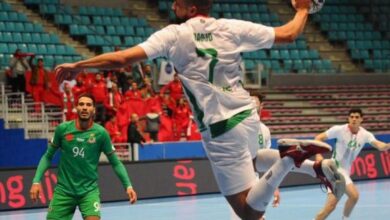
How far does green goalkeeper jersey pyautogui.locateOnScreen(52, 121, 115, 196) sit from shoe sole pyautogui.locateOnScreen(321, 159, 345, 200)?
3037 millimetres

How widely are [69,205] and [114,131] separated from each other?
12337 millimetres

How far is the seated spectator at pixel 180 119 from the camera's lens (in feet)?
78.3

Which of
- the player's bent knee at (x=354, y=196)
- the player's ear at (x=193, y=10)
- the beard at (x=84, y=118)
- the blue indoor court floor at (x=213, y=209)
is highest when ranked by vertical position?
the player's ear at (x=193, y=10)

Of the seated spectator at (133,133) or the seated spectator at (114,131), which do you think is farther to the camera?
the seated spectator at (114,131)

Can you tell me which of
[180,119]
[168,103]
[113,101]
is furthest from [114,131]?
[168,103]

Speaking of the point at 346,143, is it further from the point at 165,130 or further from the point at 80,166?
the point at 165,130

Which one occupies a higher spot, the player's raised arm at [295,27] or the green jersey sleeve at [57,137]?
the player's raised arm at [295,27]

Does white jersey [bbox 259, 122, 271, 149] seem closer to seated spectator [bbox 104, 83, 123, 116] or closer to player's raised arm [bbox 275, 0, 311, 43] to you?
player's raised arm [bbox 275, 0, 311, 43]

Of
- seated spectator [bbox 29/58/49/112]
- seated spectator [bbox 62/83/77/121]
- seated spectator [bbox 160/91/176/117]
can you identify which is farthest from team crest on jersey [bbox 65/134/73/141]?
seated spectator [bbox 160/91/176/117]

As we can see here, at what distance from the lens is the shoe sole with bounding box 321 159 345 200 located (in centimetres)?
760

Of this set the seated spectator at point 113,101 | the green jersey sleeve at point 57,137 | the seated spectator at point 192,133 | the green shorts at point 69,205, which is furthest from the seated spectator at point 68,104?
the green shorts at point 69,205

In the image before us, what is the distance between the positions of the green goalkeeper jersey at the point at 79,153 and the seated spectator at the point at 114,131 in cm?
1186

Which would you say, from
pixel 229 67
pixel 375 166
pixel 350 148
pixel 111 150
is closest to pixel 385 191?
pixel 375 166

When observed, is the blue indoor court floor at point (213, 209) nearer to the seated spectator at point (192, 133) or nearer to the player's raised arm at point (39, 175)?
the seated spectator at point (192, 133)
